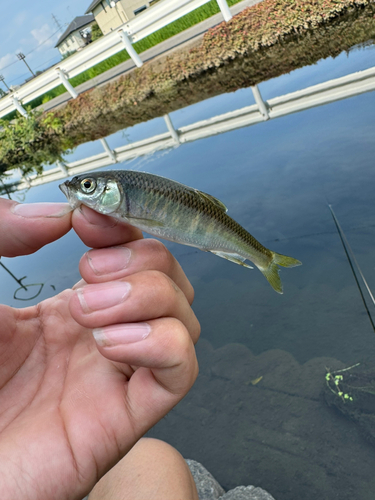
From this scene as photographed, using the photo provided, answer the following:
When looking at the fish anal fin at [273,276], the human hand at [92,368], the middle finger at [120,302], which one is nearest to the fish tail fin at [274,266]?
the fish anal fin at [273,276]

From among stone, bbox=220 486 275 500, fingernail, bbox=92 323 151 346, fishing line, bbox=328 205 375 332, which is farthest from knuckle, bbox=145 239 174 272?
fishing line, bbox=328 205 375 332

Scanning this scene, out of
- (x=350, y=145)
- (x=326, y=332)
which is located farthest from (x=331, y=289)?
(x=350, y=145)

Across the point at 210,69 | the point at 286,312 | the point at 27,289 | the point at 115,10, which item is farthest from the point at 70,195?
the point at 115,10

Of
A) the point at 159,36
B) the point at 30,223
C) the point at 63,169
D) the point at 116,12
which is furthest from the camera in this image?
the point at 116,12

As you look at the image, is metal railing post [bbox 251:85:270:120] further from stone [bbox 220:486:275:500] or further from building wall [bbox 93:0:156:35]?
building wall [bbox 93:0:156:35]

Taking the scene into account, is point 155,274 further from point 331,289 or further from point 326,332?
point 331,289

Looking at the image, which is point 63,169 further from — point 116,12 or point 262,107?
point 116,12

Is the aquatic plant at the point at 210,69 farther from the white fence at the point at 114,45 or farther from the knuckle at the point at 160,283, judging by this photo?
the knuckle at the point at 160,283

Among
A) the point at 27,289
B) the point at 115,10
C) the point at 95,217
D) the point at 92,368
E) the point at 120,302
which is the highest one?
the point at 115,10
